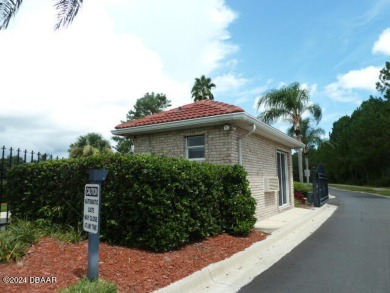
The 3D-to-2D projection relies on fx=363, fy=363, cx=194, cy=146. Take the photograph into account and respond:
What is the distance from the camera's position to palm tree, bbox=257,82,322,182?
27.7m

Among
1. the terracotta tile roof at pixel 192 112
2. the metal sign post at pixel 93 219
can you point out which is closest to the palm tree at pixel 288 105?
the terracotta tile roof at pixel 192 112

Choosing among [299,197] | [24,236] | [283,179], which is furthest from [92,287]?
[299,197]

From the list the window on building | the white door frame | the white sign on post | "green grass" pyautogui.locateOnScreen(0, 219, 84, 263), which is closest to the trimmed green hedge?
"green grass" pyautogui.locateOnScreen(0, 219, 84, 263)

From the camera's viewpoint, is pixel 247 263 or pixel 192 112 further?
pixel 192 112

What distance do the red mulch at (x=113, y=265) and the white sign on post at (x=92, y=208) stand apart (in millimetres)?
675

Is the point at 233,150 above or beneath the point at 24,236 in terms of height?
above

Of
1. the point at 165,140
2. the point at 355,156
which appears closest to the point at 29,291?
the point at 165,140

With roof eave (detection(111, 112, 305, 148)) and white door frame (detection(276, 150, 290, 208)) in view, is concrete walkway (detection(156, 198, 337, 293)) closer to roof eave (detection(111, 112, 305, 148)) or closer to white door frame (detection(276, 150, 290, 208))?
roof eave (detection(111, 112, 305, 148))

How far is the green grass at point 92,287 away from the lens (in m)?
4.08

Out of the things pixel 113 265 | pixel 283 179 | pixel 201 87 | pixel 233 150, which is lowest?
pixel 113 265

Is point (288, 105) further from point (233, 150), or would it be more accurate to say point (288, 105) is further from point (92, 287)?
point (92, 287)

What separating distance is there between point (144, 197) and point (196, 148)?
5139 mm

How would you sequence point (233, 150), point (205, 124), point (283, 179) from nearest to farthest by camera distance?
point (233, 150)
point (205, 124)
point (283, 179)

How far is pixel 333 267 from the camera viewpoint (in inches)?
261
